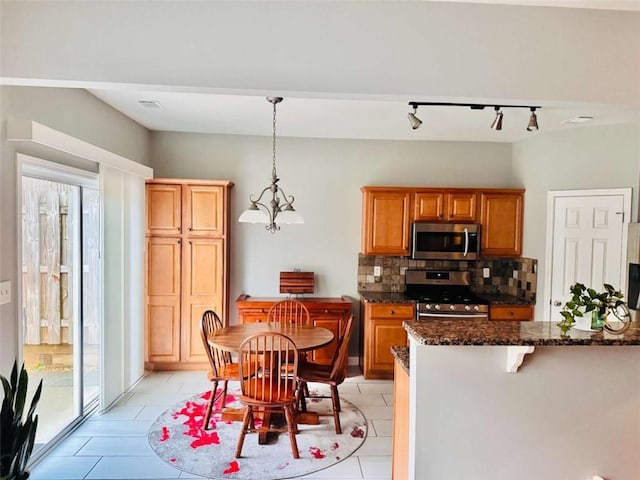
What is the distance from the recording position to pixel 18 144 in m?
2.40

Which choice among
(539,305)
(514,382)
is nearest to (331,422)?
(514,382)

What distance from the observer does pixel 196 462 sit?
284 centimetres

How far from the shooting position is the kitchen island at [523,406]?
2016 mm

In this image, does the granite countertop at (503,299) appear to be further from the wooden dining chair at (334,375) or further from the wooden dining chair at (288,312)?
the wooden dining chair at (288,312)

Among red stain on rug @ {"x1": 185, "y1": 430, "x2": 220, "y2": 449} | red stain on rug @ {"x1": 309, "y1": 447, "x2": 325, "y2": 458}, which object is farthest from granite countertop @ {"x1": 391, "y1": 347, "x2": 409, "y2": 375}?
red stain on rug @ {"x1": 185, "y1": 430, "x2": 220, "y2": 449}

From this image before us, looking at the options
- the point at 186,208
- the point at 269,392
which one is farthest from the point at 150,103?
the point at 269,392

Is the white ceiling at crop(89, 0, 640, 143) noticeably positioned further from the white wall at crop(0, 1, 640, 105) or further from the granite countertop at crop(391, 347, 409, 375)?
the granite countertop at crop(391, 347, 409, 375)

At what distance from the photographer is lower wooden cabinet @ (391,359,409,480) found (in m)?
2.18

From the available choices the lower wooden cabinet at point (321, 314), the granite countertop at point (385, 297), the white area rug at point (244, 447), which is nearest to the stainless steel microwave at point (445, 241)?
the granite countertop at point (385, 297)

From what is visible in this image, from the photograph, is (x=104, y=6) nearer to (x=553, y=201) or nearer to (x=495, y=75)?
(x=495, y=75)

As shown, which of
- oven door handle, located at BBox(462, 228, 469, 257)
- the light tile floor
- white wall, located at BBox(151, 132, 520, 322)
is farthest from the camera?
white wall, located at BBox(151, 132, 520, 322)

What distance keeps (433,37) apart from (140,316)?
3815 millimetres

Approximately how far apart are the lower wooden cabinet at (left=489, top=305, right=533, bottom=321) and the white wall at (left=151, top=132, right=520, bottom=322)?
4.94 feet

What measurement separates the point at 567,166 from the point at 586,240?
76 cm
